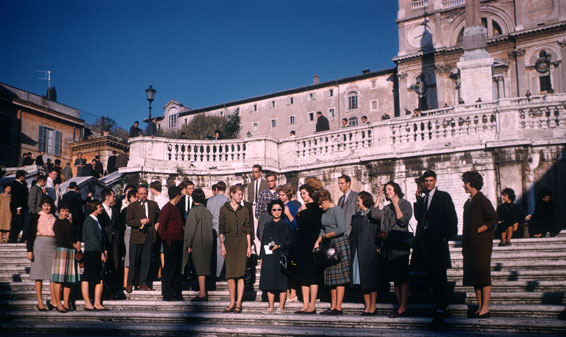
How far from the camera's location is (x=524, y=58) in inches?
A: 1618

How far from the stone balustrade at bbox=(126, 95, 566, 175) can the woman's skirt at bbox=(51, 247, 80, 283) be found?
762 cm

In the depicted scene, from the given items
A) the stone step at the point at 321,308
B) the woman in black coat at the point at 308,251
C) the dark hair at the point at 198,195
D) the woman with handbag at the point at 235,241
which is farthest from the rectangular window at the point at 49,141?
the woman in black coat at the point at 308,251

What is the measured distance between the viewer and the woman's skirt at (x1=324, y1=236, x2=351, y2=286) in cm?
745

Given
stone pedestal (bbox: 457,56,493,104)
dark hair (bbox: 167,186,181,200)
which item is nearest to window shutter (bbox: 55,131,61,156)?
stone pedestal (bbox: 457,56,493,104)

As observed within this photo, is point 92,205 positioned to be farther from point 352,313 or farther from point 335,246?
point 352,313

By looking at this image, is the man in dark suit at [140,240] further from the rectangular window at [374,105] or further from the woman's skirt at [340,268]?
the rectangular window at [374,105]

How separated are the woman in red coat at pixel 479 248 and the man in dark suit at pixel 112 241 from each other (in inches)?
240

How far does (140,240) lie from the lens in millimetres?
9570

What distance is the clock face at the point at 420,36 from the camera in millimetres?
45781

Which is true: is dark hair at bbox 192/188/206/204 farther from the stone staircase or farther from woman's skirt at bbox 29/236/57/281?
woman's skirt at bbox 29/236/57/281

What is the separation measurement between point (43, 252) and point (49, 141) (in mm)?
36378

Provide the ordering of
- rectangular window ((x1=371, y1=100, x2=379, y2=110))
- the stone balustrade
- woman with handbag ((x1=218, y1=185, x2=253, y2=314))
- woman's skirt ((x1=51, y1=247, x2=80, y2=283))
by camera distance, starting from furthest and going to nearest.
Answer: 1. rectangular window ((x1=371, y1=100, x2=379, y2=110))
2. the stone balustrade
3. woman's skirt ((x1=51, y1=247, x2=80, y2=283))
4. woman with handbag ((x1=218, y1=185, x2=253, y2=314))

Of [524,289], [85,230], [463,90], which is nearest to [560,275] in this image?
[524,289]

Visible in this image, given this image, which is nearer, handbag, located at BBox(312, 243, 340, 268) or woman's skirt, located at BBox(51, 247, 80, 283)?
handbag, located at BBox(312, 243, 340, 268)
